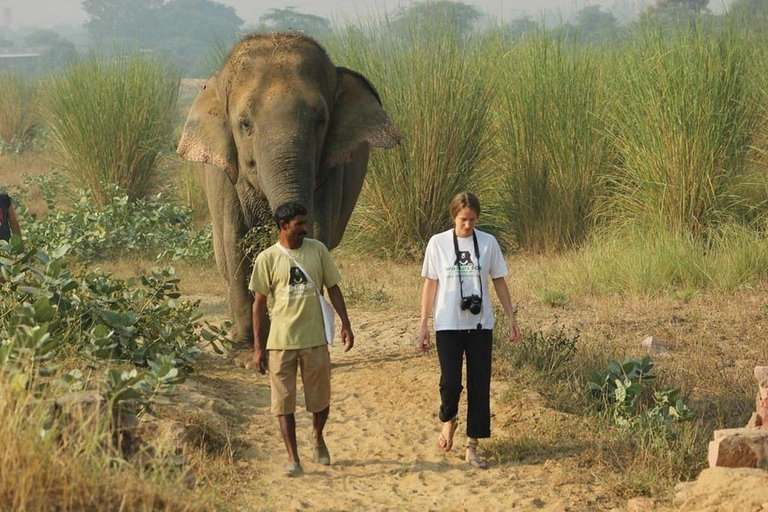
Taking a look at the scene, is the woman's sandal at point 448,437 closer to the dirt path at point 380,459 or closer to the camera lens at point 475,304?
the dirt path at point 380,459

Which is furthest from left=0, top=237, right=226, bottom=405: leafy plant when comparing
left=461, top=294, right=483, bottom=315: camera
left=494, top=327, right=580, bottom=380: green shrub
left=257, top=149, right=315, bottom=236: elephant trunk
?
left=494, top=327, right=580, bottom=380: green shrub

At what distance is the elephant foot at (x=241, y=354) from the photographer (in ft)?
26.8

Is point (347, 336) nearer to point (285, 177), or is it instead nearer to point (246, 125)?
point (285, 177)

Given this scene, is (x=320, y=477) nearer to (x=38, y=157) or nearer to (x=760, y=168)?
(x=760, y=168)

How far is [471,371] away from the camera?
619cm

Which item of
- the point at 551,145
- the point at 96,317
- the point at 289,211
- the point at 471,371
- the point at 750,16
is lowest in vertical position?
the point at 471,371

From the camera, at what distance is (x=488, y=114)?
14836mm

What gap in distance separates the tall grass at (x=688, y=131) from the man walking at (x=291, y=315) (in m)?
7.34

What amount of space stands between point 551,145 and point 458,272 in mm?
8786

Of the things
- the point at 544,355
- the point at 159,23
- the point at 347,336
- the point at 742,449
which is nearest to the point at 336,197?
the point at 544,355

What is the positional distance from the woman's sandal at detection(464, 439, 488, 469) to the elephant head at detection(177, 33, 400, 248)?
1.89 m

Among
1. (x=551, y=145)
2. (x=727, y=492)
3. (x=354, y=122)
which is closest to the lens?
(x=727, y=492)

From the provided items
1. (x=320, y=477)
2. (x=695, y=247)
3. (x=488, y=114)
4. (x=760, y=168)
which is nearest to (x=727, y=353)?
(x=695, y=247)

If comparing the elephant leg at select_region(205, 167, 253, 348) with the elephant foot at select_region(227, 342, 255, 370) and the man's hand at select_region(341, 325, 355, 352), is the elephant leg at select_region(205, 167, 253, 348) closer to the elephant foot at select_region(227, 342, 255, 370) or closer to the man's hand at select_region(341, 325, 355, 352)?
the elephant foot at select_region(227, 342, 255, 370)
